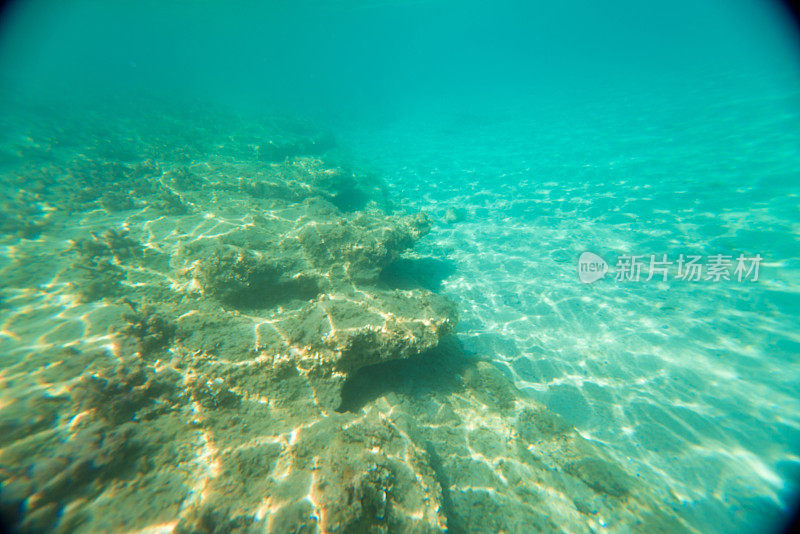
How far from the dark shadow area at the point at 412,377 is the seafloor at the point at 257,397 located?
38mm

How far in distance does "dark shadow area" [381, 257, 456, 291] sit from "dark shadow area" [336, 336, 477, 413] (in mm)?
2567

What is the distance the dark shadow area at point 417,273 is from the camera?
9266mm

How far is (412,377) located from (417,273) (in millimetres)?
5011

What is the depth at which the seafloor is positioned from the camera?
332 centimetres

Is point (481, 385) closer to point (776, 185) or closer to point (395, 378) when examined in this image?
point (395, 378)

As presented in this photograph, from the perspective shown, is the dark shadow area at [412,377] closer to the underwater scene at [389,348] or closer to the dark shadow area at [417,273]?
the underwater scene at [389,348]

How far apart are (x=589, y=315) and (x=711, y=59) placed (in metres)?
68.1

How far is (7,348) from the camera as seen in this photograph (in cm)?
468

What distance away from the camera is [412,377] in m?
6.41

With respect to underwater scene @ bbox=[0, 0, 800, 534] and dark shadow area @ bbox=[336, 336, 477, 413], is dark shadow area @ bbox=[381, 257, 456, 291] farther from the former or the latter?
dark shadow area @ bbox=[336, 336, 477, 413]

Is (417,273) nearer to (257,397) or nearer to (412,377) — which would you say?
(412,377)

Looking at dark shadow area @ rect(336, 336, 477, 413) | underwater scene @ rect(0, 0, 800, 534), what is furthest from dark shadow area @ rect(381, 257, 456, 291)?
dark shadow area @ rect(336, 336, 477, 413)

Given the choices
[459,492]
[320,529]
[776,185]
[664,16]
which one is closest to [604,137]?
[776,185]

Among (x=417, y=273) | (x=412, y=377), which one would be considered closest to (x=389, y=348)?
(x=412, y=377)
